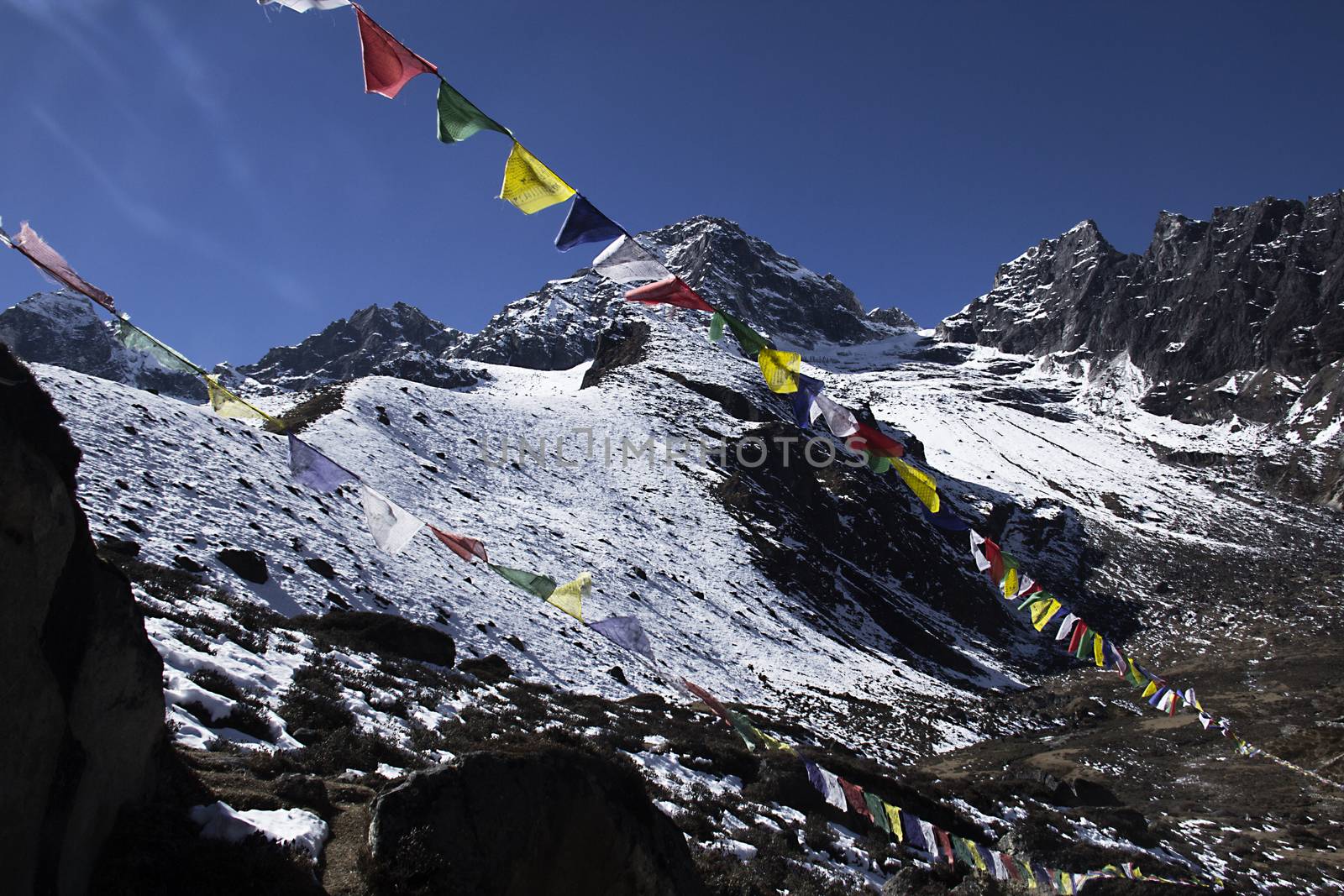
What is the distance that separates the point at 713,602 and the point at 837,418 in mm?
28063

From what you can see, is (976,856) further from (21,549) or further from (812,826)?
(21,549)

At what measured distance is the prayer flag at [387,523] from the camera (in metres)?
8.14

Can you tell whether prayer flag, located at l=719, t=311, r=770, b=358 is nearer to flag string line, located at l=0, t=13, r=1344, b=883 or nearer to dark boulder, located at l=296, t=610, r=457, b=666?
flag string line, located at l=0, t=13, r=1344, b=883

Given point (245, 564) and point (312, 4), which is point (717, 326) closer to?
point (312, 4)

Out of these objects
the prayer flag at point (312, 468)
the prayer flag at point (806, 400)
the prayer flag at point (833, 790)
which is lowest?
the prayer flag at point (833, 790)

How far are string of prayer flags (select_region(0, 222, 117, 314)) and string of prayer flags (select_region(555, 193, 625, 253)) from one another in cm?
530

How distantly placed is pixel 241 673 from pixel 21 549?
23.6ft

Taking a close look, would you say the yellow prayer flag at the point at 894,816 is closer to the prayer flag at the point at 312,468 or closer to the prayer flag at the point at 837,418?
the prayer flag at the point at 837,418

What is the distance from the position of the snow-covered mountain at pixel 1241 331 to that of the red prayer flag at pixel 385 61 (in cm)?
13789

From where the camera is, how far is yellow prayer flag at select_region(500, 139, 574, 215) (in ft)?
25.5

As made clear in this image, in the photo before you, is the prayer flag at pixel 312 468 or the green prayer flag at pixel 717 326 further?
the green prayer flag at pixel 717 326


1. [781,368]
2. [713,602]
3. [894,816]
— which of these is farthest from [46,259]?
[713,602]

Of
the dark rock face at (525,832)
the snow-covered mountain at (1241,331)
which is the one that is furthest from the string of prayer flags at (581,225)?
the snow-covered mountain at (1241,331)

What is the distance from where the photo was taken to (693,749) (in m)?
14.1
